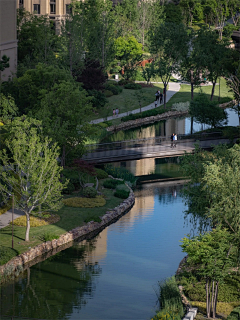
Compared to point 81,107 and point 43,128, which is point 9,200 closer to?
point 43,128

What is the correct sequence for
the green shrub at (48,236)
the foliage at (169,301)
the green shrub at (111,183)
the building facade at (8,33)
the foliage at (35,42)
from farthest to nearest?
the foliage at (35,42), the building facade at (8,33), the green shrub at (111,183), the green shrub at (48,236), the foliage at (169,301)

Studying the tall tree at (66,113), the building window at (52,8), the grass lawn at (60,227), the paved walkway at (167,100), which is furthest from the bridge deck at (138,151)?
the building window at (52,8)

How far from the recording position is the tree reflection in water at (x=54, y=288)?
34469 millimetres

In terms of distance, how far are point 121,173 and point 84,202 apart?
1083cm

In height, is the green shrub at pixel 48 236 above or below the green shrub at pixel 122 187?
below

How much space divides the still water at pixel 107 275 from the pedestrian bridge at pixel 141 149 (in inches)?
444

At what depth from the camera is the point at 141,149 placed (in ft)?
214

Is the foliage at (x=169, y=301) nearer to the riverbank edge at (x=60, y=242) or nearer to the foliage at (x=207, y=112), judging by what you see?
the riverbank edge at (x=60, y=242)

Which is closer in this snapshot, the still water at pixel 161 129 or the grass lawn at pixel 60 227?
the grass lawn at pixel 60 227

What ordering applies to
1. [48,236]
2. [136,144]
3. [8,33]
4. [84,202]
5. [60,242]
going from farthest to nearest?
[8,33] < [136,144] < [84,202] < [60,242] < [48,236]

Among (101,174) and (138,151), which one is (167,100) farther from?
(101,174)

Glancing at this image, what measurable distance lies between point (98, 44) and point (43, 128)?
187 ft

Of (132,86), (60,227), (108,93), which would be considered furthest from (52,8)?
(60,227)

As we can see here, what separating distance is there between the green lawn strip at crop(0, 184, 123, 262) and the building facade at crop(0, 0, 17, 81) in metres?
37.9
